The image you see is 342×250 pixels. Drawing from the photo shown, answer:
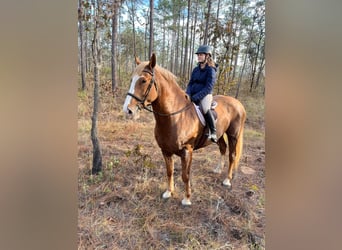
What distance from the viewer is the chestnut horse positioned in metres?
1.47

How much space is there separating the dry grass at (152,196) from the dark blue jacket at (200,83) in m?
0.21

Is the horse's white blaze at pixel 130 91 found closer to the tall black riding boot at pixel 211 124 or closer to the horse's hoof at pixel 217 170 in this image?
the tall black riding boot at pixel 211 124

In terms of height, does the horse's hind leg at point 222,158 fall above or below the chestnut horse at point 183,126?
below

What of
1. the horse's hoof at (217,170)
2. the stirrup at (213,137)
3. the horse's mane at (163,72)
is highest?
the horse's mane at (163,72)

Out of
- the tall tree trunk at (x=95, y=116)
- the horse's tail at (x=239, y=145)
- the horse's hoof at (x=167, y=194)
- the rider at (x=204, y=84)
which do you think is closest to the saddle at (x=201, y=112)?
the rider at (x=204, y=84)

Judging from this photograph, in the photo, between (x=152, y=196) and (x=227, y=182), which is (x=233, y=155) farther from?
(x=152, y=196)

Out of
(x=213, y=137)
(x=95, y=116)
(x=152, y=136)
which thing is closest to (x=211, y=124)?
(x=213, y=137)

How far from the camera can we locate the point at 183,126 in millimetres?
1509

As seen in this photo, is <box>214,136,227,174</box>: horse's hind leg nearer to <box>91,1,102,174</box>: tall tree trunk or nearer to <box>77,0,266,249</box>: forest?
<box>77,0,266,249</box>: forest

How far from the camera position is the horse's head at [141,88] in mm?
1388
